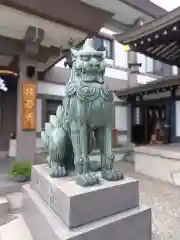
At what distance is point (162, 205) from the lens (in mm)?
3271

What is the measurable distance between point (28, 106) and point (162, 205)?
3.69 m

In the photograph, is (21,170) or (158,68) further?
(158,68)

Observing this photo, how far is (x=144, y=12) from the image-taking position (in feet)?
28.8

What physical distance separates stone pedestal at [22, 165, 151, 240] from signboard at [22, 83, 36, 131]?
3723 millimetres

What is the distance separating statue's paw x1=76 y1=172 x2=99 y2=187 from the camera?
1488 mm

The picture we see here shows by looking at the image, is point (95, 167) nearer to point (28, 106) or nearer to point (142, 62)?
point (28, 106)

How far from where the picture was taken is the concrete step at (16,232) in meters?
1.91

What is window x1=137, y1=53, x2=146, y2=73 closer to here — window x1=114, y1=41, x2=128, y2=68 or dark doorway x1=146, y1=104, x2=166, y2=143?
window x1=114, y1=41, x2=128, y2=68

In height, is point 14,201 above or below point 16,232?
below

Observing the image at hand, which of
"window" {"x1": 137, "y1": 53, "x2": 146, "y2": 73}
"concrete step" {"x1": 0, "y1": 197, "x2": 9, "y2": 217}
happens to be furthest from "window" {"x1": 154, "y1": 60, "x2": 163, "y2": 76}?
"concrete step" {"x1": 0, "y1": 197, "x2": 9, "y2": 217}

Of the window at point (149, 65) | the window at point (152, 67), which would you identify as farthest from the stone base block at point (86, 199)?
the window at point (149, 65)

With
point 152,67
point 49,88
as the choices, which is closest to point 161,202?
point 49,88

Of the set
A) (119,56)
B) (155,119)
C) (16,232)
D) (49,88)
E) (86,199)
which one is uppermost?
(119,56)

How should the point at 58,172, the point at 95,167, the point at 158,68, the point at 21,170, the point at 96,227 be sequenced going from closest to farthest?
the point at 96,227 < the point at 58,172 < the point at 95,167 < the point at 21,170 < the point at 158,68
